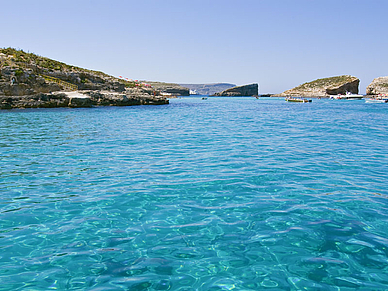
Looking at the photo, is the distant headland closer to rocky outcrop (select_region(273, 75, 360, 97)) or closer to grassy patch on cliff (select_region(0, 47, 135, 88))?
grassy patch on cliff (select_region(0, 47, 135, 88))

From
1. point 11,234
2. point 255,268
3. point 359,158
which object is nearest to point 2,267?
point 11,234

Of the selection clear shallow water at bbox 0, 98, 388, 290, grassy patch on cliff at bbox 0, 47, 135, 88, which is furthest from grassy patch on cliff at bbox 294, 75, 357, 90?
clear shallow water at bbox 0, 98, 388, 290

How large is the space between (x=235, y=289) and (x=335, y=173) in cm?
761

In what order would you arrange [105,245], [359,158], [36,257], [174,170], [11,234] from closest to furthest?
[36,257], [105,245], [11,234], [174,170], [359,158]

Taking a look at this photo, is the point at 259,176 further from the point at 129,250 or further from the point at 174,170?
the point at 129,250

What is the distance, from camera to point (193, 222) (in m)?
6.35

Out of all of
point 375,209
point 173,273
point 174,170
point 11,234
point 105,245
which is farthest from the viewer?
point 174,170

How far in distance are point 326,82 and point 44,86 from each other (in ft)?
503

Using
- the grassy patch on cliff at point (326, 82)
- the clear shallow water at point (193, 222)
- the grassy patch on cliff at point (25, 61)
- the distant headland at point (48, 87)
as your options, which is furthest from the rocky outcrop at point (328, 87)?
the clear shallow water at point (193, 222)

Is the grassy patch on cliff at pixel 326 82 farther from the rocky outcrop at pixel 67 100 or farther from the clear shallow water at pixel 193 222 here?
the clear shallow water at pixel 193 222

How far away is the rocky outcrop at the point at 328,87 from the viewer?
138 metres

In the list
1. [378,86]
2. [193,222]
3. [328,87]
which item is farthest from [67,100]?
[378,86]

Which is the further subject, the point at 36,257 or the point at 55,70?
the point at 55,70

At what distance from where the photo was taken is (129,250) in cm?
519
